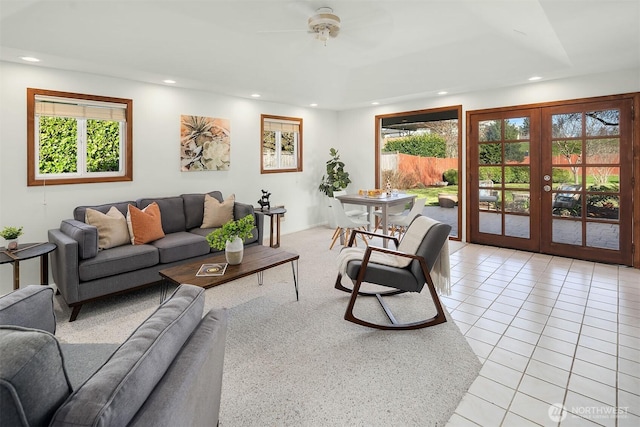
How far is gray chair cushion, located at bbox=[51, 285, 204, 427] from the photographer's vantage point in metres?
0.81

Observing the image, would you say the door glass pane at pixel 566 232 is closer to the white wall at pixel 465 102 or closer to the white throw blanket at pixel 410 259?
the white wall at pixel 465 102

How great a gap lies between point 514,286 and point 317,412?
2790 mm

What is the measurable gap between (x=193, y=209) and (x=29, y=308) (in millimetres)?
3147

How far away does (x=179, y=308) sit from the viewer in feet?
4.42

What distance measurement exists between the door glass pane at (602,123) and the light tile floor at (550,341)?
66.2 inches

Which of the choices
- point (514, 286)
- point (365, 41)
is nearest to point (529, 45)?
point (365, 41)

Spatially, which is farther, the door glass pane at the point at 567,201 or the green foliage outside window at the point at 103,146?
the door glass pane at the point at 567,201

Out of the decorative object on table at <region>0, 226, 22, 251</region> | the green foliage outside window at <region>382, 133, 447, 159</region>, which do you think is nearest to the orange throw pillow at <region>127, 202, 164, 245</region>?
the decorative object on table at <region>0, 226, 22, 251</region>

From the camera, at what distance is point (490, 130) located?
5.41 meters

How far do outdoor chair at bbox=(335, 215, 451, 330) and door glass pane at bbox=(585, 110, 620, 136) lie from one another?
3121 millimetres

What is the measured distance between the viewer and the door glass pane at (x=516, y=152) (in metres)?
5.10

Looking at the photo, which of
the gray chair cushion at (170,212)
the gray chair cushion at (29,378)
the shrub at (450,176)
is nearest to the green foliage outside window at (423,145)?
the shrub at (450,176)

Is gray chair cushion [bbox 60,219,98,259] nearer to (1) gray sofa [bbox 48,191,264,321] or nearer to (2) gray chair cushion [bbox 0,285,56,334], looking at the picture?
(1) gray sofa [bbox 48,191,264,321]

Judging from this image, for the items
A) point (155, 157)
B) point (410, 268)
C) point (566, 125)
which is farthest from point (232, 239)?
point (566, 125)
